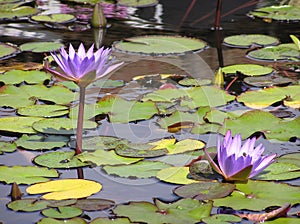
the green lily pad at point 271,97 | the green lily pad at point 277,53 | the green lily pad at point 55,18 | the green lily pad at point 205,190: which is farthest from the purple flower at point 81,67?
the green lily pad at point 55,18

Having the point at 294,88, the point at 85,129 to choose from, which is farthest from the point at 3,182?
the point at 294,88

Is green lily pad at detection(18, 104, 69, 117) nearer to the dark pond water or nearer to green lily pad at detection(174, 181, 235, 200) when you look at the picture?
the dark pond water

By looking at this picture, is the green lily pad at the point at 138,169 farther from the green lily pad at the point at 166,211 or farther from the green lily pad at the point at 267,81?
the green lily pad at the point at 267,81

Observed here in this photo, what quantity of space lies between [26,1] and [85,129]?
246 centimetres

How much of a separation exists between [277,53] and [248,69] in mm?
325

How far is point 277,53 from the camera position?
369 centimetres

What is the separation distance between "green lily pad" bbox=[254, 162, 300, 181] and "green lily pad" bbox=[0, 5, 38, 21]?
8.56 ft

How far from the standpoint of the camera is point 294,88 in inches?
124

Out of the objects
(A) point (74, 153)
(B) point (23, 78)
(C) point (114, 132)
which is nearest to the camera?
(A) point (74, 153)

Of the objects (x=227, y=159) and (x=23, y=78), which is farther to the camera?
(x=23, y=78)

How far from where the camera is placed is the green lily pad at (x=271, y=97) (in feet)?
9.81

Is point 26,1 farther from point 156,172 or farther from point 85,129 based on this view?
point 156,172

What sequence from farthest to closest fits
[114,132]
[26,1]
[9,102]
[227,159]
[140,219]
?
[26,1] → [9,102] → [114,132] → [227,159] → [140,219]

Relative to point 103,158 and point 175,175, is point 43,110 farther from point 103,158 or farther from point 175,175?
point 175,175
